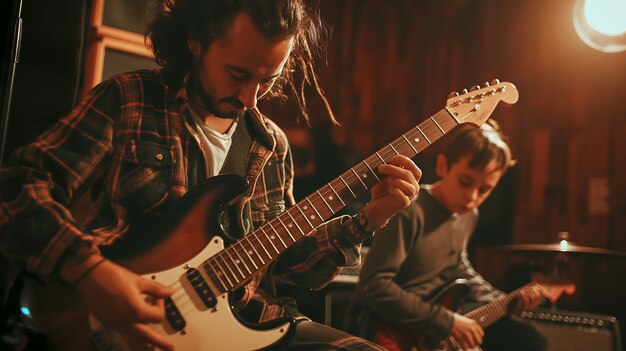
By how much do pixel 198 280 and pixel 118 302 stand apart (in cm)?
15

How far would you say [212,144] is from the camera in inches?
50.1

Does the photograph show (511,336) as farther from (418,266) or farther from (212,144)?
(212,144)

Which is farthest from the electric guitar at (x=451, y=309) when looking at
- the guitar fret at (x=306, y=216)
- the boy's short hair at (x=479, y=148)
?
the guitar fret at (x=306, y=216)

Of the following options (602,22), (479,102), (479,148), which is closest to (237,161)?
(479,102)

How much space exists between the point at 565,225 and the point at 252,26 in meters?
2.56

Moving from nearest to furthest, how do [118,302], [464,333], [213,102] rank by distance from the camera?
[118,302] → [213,102] → [464,333]

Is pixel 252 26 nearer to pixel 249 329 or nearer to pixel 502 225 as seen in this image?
pixel 249 329

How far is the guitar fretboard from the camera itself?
108 cm

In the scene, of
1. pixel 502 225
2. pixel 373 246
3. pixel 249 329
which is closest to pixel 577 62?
pixel 502 225

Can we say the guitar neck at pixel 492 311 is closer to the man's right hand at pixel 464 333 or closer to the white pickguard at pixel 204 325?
the man's right hand at pixel 464 333

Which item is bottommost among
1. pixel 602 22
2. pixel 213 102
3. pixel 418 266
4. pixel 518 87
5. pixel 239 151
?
pixel 418 266

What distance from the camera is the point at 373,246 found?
2006mm

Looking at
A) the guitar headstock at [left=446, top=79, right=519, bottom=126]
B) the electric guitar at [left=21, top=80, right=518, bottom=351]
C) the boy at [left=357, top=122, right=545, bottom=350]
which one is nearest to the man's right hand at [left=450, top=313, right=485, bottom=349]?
the boy at [left=357, top=122, right=545, bottom=350]

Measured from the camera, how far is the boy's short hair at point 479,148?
7.04 ft
